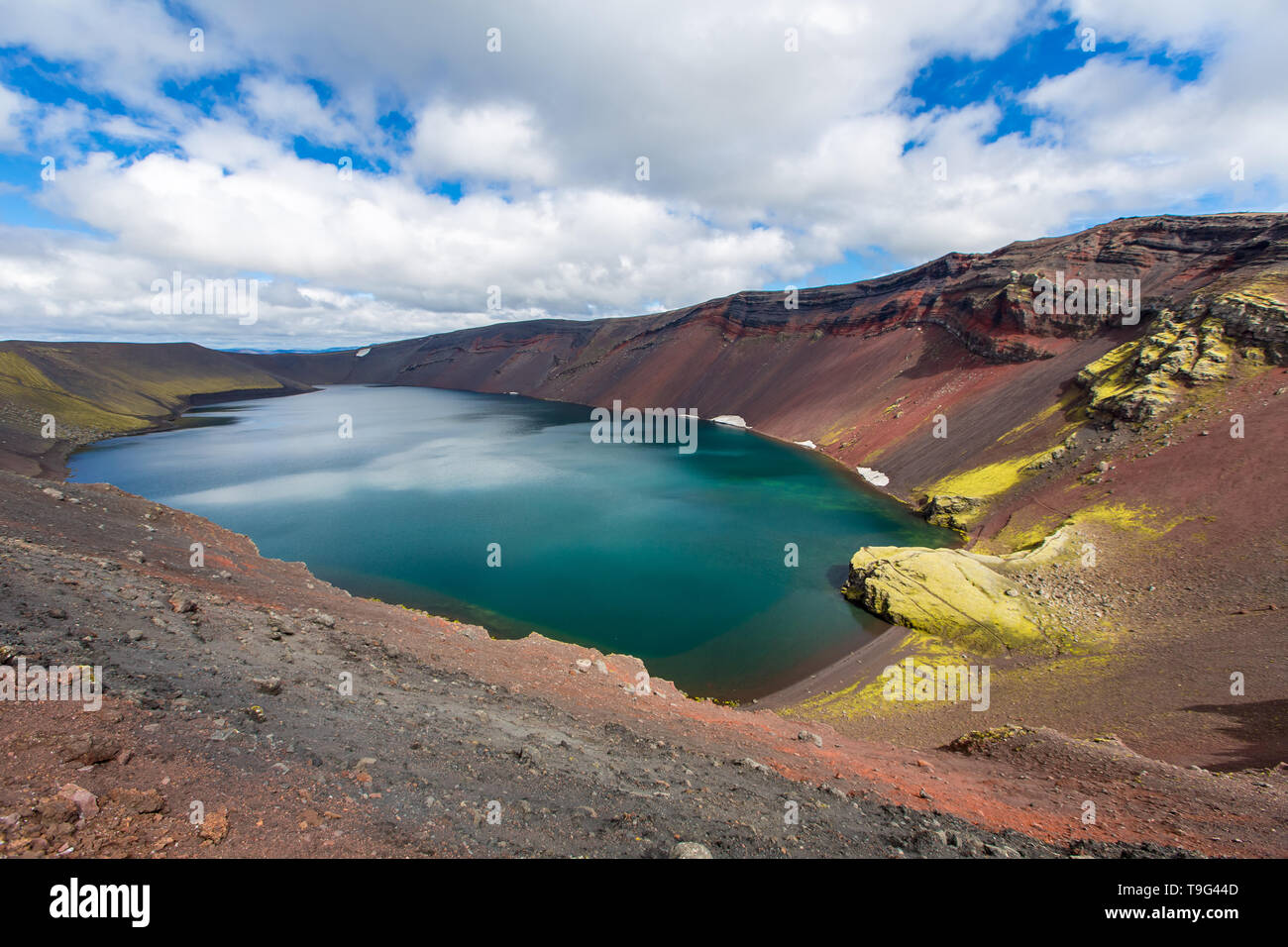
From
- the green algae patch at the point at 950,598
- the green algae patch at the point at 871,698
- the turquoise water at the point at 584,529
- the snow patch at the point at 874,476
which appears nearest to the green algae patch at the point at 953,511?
the turquoise water at the point at 584,529

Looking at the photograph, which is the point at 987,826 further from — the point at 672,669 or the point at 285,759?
the point at 672,669

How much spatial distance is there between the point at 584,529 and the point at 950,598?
17108 millimetres

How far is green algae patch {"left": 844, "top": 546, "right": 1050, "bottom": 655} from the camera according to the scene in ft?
53.7

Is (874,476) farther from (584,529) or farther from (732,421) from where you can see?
(732,421)

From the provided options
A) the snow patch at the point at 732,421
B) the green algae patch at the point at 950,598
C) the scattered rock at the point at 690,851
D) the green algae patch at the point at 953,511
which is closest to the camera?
the scattered rock at the point at 690,851

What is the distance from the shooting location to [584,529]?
28031 mm

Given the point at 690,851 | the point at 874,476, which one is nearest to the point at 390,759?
the point at 690,851

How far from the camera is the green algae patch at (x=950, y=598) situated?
16.4m

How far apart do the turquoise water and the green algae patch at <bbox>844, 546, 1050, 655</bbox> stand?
3.71ft

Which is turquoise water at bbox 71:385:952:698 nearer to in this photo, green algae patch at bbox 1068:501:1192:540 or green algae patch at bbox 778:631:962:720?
green algae patch at bbox 778:631:962:720

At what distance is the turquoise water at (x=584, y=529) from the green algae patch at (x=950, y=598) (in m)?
1.13

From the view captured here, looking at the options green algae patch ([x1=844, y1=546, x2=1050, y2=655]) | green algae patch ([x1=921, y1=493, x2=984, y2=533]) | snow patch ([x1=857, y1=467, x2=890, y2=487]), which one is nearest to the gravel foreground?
green algae patch ([x1=844, y1=546, x2=1050, y2=655])

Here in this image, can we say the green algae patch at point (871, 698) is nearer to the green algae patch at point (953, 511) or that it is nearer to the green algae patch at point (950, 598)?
the green algae patch at point (950, 598)
